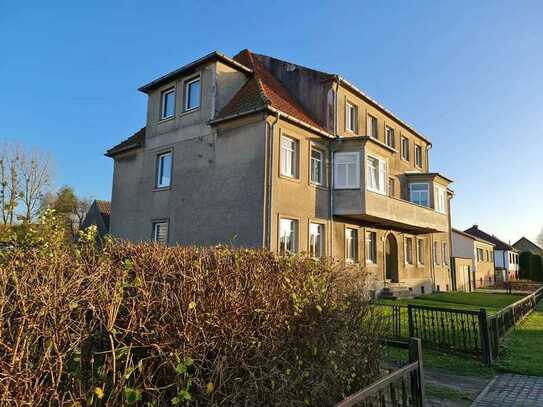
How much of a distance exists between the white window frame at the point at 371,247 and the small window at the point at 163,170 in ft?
35.3

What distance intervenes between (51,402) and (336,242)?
17.7 metres

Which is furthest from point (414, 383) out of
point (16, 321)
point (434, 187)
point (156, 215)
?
point (434, 187)

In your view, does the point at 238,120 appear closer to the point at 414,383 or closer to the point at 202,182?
the point at 202,182

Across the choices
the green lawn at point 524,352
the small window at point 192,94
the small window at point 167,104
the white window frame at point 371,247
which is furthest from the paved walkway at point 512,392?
the small window at point 167,104

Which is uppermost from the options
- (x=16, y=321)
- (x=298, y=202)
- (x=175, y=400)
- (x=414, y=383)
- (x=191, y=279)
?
(x=298, y=202)

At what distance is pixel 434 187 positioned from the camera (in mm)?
27812

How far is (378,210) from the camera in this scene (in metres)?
19.8

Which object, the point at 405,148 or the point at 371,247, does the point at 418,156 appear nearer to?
the point at 405,148

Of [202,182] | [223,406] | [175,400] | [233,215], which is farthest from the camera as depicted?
[202,182]

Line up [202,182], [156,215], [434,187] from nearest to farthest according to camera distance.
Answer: [202,182] < [156,215] < [434,187]

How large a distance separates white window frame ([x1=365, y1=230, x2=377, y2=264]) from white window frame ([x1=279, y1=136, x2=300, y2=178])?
6522mm

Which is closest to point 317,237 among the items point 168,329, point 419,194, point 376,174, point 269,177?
point 269,177

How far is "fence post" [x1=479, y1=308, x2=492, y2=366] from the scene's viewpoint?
8.45 meters

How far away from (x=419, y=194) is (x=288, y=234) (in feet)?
46.0
